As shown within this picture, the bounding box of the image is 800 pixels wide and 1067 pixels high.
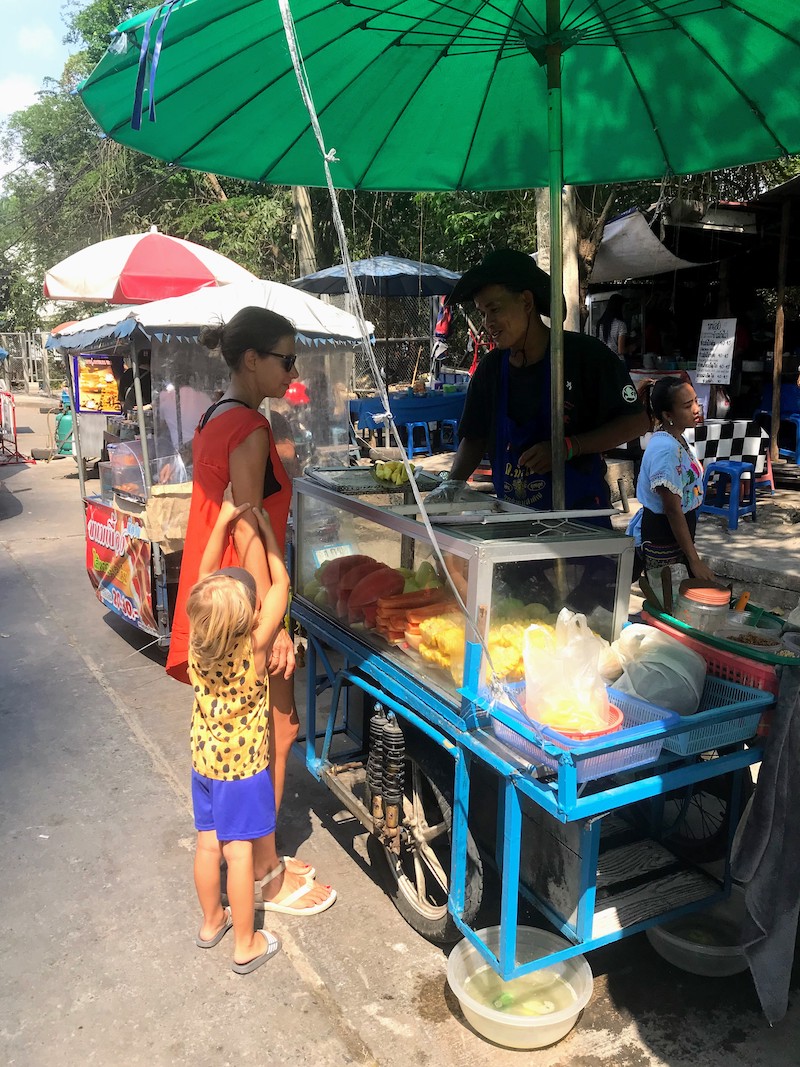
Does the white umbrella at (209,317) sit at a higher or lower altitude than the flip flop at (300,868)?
higher

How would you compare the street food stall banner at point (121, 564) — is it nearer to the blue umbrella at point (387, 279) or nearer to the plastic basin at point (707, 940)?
the plastic basin at point (707, 940)

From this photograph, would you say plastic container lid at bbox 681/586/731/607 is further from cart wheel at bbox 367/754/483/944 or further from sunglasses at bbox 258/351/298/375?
sunglasses at bbox 258/351/298/375

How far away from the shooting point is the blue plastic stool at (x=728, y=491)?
630 centimetres

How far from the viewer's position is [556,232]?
2.33m

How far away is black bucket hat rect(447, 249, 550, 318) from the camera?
2617 mm

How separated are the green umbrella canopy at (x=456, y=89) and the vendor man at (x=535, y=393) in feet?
1.25

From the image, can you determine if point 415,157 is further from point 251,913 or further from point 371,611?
point 251,913

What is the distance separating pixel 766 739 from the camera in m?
2.04

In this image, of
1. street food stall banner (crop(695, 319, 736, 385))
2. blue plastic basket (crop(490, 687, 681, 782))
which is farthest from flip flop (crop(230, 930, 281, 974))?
street food stall banner (crop(695, 319, 736, 385))

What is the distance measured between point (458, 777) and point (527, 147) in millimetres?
2696

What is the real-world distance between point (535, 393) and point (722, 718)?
4.36 ft

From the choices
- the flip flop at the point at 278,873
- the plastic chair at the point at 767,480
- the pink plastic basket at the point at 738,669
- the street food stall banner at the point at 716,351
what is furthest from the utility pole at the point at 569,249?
the flip flop at the point at 278,873

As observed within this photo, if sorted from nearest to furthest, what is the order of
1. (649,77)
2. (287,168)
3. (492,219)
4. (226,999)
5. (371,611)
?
(226,999) < (371,611) < (649,77) < (287,168) < (492,219)

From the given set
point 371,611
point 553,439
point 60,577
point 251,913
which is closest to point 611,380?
point 553,439
